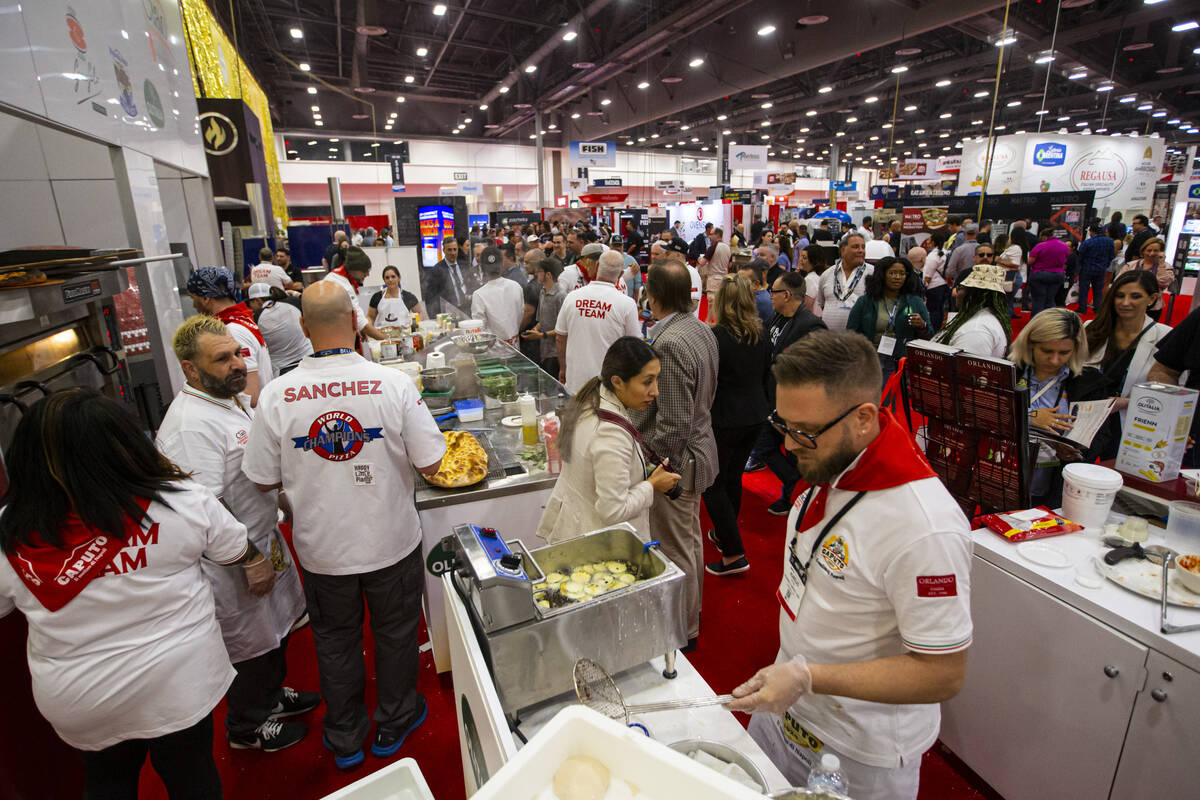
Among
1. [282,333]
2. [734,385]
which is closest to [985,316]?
[734,385]

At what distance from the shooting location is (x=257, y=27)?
1359 centimetres

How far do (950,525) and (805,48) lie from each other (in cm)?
1515

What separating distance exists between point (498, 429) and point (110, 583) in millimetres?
2219

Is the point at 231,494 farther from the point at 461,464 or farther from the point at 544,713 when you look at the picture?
the point at 544,713

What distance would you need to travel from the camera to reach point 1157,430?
2318mm

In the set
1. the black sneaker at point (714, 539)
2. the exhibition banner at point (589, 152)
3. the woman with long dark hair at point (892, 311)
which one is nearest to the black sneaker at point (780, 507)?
the black sneaker at point (714, 539)

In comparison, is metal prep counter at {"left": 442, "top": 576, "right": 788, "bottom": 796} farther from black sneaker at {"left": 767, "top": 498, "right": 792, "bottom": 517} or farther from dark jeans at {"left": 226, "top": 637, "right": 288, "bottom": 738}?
black sneaker at {"left": 767, "top": 498, "right": 792, "bottom": 517}

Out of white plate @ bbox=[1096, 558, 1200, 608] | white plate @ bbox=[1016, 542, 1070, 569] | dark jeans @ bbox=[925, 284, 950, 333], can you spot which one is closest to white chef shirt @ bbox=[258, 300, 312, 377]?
white plate @ bbox=[1016, 542, 1070, 569]

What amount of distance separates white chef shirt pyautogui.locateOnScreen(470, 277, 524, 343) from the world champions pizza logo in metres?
3.71

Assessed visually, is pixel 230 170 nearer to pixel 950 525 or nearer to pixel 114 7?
pixel 114 7

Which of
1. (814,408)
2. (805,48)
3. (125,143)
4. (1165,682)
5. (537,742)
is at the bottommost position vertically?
(1165,682)

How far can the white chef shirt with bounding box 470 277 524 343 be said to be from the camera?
19.3 ft

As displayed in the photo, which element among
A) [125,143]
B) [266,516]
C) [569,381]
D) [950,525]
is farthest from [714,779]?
[125,143]

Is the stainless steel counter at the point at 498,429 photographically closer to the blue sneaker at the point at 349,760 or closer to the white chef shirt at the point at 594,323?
the white chef shirt at the point at 594,323
